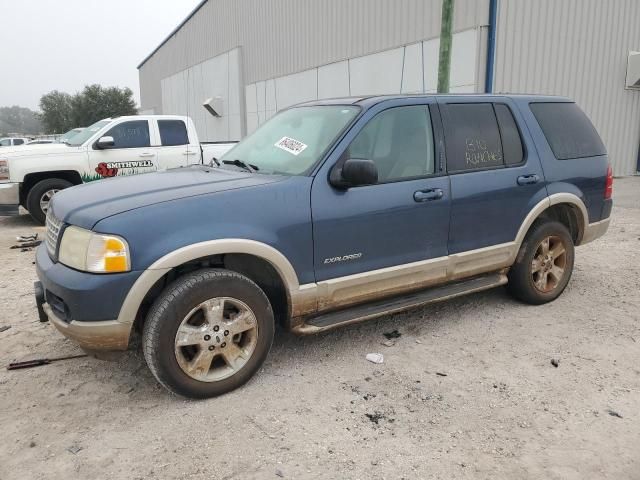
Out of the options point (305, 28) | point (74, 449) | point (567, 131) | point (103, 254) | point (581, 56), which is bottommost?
point (74, 449)

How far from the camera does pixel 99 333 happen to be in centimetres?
280

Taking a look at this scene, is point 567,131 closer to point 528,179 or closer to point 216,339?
point 528,179

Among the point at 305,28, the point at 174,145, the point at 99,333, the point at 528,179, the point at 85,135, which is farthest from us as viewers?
the point at 305,28

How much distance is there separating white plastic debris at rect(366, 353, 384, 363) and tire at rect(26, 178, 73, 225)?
6.76 meters

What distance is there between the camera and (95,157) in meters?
8.70

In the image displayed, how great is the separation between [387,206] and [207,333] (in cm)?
144

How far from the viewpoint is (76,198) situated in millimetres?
3287

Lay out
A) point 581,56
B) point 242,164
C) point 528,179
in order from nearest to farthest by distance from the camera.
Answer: point 242,164 → point 528,179 → point 581,56

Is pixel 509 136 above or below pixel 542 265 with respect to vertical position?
above

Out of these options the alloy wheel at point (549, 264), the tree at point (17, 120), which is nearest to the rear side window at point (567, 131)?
the alloy wheel at point (549, 264)

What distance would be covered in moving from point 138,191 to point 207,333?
3.20 feet

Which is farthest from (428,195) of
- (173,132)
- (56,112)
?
(56,112)

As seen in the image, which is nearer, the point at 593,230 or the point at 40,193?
the point at 593,230

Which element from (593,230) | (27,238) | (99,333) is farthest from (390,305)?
(27,238)
